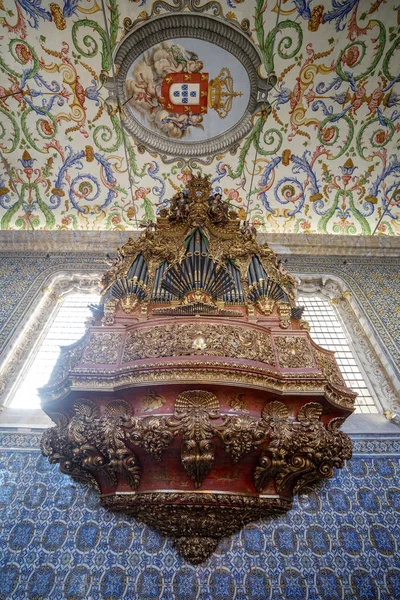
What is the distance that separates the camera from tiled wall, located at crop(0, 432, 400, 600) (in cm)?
353

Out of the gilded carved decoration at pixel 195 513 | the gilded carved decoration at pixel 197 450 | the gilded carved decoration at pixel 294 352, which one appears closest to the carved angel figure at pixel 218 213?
the gilded carved decoration at pixel 294 352

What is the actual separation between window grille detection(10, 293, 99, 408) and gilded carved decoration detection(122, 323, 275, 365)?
2.21 m

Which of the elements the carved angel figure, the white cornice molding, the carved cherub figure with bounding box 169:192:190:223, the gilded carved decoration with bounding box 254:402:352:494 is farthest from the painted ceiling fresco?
the gilded carved decoration with bounding box 254:402:352:494

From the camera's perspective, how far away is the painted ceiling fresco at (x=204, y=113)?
638 cm

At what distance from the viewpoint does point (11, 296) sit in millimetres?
6723

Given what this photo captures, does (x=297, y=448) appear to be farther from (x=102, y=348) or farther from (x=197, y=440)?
(x=102, y=348)

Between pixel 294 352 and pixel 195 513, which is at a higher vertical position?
pixel 294 352

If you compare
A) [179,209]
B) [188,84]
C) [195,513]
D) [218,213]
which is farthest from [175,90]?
[195,513]

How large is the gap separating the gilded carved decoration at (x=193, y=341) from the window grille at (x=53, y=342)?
2.21m

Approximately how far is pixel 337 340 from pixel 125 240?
5.23 metres

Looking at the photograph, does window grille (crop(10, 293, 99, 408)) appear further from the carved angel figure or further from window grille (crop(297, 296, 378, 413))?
window grille (crop(297, 296, 378, 413))

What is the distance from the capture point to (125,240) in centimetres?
794

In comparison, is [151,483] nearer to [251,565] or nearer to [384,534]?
[251,565]

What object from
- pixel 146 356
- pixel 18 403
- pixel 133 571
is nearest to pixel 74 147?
pixel 18 403
